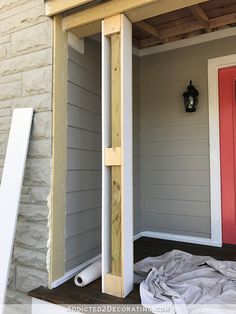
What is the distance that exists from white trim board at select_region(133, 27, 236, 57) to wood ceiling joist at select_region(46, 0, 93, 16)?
4.69 ft

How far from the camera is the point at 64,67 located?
2.02 m

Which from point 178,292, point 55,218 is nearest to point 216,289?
point 178,292

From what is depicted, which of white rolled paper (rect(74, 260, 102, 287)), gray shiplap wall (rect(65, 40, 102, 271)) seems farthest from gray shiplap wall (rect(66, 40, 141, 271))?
white rolled paper (rect(74, 260, 102, 287))

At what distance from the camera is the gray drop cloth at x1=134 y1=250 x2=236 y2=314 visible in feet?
5.37

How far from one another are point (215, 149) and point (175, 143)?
17.2 inches

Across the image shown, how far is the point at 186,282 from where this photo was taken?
6.16ft

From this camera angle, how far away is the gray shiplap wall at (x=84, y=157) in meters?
2.09

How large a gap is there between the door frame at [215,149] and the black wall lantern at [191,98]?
0.14 metres

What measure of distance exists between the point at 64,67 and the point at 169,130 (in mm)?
1502

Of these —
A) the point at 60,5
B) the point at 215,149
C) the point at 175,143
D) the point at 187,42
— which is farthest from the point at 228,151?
the point at 60,5

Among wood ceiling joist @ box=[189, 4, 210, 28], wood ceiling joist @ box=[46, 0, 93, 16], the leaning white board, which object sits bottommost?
the leaning white board

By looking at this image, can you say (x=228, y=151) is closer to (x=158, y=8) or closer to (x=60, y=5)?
(x=158, y=8)

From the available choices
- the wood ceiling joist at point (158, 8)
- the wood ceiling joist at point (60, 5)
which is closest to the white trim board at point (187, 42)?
the wood ceiling joist at point (158, 8)

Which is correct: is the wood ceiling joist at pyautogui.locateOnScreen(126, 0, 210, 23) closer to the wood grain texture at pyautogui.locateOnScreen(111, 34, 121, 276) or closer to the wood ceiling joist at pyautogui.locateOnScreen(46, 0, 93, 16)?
the wood grain texture at pyautogui.locateOnScreen(111, 34, 121, 276)
